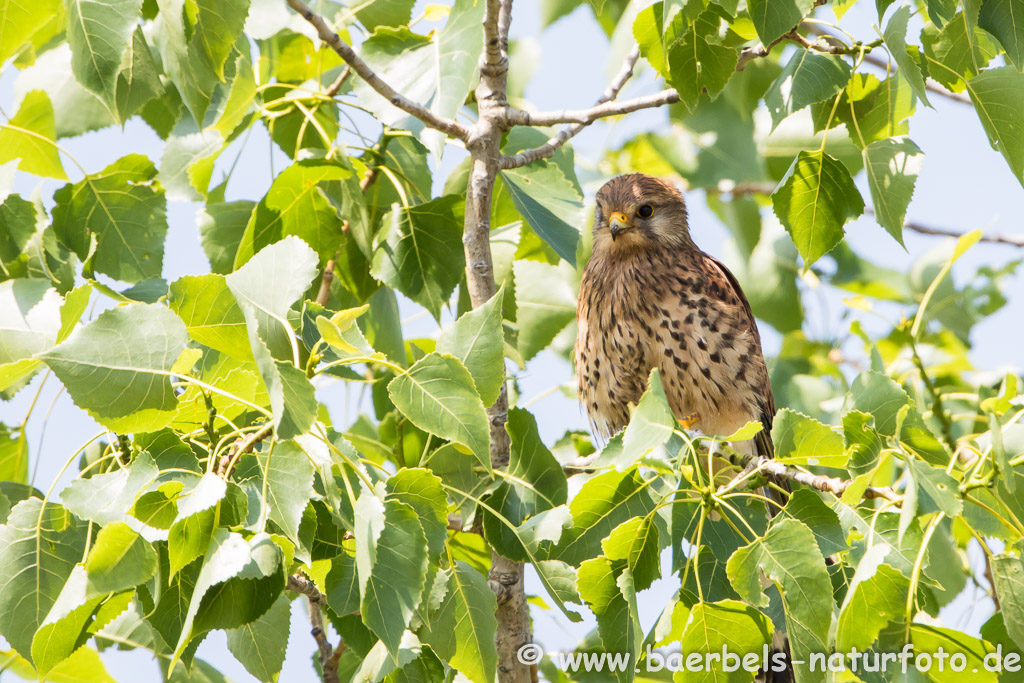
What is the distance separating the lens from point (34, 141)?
292 cm

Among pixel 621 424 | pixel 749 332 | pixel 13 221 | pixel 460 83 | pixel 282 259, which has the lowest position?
pixel 621 424

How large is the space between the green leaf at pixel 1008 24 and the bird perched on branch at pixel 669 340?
2020 mm

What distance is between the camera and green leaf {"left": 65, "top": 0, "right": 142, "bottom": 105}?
2.24 meters

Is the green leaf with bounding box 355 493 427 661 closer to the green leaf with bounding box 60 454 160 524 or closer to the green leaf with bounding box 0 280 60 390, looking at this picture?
the green leaf with bounding box 60 454 160 524

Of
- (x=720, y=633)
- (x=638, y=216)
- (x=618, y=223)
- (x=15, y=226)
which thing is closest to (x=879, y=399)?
(x=720, y=633)

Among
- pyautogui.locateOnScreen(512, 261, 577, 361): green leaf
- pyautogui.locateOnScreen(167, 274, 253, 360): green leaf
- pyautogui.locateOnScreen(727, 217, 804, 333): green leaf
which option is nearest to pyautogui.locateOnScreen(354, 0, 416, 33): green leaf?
pyautogui.locateOnScreen(512, 261, 577, 361): green leaf

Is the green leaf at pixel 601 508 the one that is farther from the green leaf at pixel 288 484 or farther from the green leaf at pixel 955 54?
the green leaf at pixel 955 54

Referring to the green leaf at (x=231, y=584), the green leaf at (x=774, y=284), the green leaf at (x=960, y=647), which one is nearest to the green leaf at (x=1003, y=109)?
the green leaf at (x=960, y=647)

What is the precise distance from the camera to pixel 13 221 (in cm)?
282

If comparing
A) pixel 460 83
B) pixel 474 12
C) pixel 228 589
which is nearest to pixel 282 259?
pixel 228 589

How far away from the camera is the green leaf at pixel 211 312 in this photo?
2078 millimetres

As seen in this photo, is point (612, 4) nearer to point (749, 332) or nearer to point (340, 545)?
point (749, 332)

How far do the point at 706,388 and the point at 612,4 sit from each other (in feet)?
7.86

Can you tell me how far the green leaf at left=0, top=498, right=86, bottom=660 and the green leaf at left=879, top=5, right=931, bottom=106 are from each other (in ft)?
7.20
